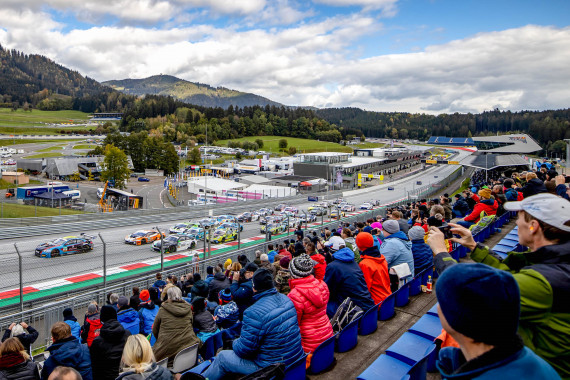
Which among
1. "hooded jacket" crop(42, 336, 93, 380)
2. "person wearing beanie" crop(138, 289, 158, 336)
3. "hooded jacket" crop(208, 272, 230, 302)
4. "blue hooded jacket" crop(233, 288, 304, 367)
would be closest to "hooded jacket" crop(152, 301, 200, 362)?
"hooded jacket" crop(42, 336, 93, 380)

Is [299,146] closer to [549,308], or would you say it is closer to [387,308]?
[387,308]

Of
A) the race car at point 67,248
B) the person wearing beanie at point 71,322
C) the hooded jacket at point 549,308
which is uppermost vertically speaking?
the hooded jacket at point 549,308

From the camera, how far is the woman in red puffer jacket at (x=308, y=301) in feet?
13.4

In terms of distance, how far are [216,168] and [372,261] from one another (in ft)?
252

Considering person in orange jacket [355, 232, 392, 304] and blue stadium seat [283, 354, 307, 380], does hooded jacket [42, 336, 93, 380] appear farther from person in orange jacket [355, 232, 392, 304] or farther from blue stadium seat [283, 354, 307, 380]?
person in orange jacket [355, 232, 392, 304]

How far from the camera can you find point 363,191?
63312 mm

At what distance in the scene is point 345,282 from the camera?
4.87 metres

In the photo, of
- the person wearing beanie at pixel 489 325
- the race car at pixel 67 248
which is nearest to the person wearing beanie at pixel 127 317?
the person wearing beanie at pixel 489 325

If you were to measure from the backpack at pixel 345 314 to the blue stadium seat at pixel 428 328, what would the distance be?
72 cm

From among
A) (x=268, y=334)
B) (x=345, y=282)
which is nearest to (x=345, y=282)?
(x=345, y=282)

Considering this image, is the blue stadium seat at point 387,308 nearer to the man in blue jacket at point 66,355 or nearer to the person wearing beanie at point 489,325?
the man in blue jacket at point 66,355

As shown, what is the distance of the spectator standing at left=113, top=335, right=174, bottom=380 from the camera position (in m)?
3.08

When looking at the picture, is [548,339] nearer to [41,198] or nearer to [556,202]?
[556,202]

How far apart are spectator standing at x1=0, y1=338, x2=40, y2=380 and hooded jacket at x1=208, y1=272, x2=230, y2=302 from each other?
9.94ft
